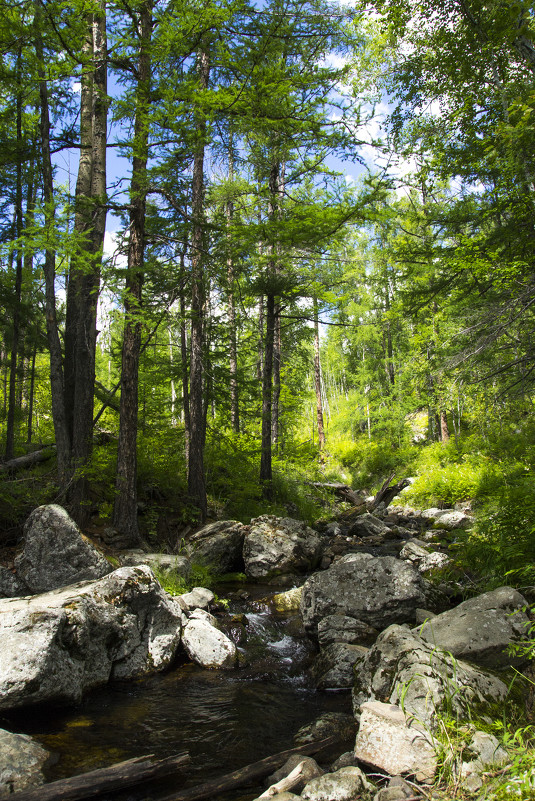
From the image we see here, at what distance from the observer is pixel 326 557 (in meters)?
9.96

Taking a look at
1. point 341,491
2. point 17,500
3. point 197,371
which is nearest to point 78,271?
point 197,371

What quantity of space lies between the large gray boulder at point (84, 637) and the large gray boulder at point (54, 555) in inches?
37.7

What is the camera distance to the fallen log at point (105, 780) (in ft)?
9.66

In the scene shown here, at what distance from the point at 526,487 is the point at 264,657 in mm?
4482

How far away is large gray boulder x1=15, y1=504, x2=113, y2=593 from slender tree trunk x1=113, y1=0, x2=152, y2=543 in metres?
1.83

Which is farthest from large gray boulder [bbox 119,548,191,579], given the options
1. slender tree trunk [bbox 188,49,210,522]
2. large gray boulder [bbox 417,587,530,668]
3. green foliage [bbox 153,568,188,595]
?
large gray boulder [bbox 417,587,530,668]

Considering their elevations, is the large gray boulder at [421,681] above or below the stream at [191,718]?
above

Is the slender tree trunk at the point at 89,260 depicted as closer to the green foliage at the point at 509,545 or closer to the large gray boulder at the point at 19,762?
the large gray boulder at the point at 19,762

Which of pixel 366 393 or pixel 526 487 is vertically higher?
pixel 366 393

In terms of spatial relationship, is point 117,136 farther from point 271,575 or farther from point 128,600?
point 271,575

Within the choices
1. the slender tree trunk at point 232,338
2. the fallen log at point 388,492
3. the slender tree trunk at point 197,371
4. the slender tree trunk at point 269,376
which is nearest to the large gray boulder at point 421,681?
the slender tree trunk at point 197,371

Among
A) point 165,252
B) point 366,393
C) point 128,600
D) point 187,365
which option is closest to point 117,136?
point 165,252

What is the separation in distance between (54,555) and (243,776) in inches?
170

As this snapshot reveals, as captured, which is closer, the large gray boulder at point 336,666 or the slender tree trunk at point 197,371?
the large gray boulder at point 336,666
